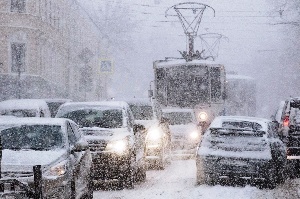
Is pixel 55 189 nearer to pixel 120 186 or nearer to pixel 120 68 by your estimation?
pixel 120 186

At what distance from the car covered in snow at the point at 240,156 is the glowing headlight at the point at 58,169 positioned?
537 cm

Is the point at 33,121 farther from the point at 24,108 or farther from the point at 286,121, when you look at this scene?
the point at 24,108

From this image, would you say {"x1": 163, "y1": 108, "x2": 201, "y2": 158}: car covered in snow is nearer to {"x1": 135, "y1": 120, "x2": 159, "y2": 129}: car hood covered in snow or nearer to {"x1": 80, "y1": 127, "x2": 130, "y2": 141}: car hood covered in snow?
{"x1": 135, "y1": 120, "x2": 159, "y2": 129}: car hood covered in snow

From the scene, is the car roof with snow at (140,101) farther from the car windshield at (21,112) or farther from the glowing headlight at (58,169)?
the glowing headlight at (58,169)

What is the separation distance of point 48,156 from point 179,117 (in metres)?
14.7

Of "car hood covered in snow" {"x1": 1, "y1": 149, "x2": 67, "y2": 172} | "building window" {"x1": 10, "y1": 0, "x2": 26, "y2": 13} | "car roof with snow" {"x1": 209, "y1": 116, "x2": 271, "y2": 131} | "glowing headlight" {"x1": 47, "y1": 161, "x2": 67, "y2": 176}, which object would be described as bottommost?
"car roof with snow" {"x1": 209, "y1": 116, "x2": 271, "y2": 131}

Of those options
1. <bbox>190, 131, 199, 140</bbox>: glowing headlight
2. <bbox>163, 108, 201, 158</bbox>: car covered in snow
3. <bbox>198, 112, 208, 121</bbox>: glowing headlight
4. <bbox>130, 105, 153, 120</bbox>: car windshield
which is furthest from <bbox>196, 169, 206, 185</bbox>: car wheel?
<bbox>198, 112, 208, 121</bbox>: glowing headlight

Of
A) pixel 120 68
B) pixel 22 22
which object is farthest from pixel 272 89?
pixel 22 22

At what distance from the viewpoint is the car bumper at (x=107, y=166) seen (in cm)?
1365

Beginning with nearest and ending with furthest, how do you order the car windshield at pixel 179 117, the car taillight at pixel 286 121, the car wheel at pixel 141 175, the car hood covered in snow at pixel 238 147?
the car hood covered in snow at pixel 238 147 < the car wheel at pixel 141 175 < the car taillight at pixel 286 121 < the car windshield at pixel 179 117

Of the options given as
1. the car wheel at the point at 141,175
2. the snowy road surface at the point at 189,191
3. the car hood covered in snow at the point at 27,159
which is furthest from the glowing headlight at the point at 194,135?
the car hood covered in snow at the point at 27,159

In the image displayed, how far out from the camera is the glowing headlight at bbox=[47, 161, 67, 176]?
356 inches

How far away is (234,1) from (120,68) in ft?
81.2

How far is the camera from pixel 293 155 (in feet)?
52.4
